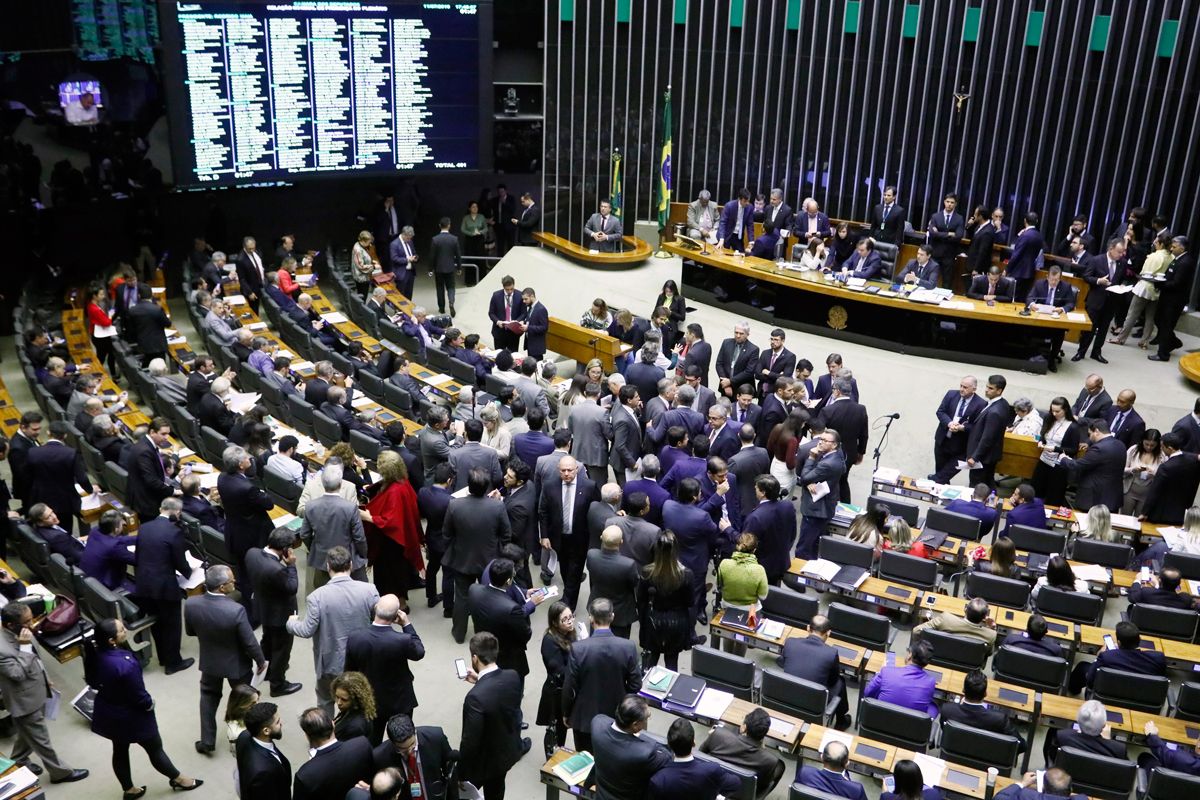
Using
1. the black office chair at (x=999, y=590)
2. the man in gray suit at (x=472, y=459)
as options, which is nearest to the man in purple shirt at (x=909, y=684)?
the black office chair at (x=999, y=590)

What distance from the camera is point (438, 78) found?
16172mm

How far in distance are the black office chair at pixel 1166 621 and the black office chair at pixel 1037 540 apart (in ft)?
3.43

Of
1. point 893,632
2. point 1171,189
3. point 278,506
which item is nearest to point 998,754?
point 893,632

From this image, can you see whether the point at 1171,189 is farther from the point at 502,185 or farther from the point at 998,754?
the point at 998,754

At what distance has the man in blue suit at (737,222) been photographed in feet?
54.2

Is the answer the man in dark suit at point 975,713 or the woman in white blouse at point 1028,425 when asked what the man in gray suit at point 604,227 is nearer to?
the woman in white blouse at point 1028,425

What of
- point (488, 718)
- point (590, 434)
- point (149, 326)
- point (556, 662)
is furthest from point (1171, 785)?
point (149, 326)

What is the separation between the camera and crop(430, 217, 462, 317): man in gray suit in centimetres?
1599

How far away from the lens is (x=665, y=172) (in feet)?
58.9

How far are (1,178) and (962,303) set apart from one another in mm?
12791

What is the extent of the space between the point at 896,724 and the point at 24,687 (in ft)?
17.7

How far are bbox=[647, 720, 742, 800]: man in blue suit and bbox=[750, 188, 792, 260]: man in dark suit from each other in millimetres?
11066

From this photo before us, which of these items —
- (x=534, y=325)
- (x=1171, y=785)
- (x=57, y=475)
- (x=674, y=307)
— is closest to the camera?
(x=1171, y=785)

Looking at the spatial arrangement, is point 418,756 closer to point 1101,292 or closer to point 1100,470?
point 1100,470
